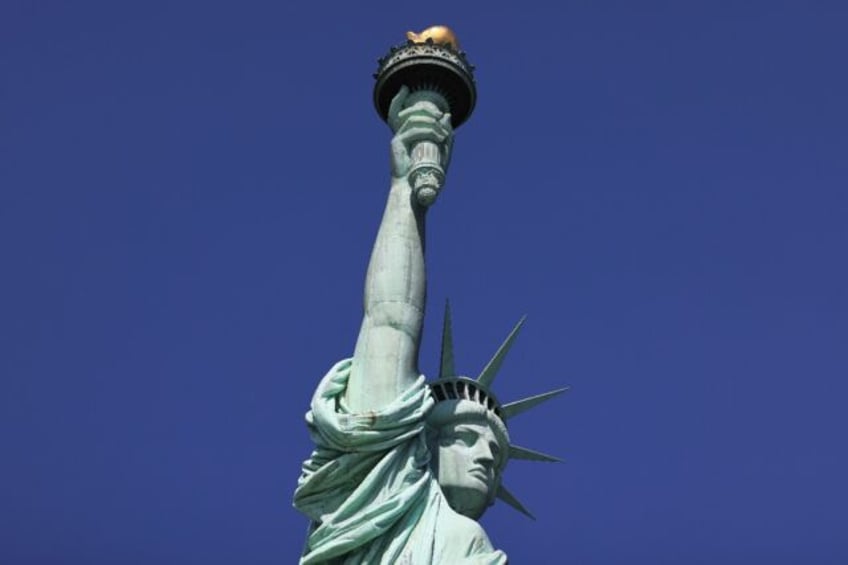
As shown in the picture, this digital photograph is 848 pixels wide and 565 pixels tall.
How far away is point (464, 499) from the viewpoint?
15.8 m

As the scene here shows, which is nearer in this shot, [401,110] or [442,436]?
[442,436]

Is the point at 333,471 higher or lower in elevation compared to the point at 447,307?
lower

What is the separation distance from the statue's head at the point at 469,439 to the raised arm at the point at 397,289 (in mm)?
759

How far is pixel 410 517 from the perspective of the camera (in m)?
14.8

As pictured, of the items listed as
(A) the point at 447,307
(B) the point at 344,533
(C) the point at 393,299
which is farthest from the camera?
(A) the point at 447,307

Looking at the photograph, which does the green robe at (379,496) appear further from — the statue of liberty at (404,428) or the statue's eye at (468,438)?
the statue's eye at (468,438)

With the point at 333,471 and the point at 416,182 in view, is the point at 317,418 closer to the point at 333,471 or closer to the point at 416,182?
the point at 333,471

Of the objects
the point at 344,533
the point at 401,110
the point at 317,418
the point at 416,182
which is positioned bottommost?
the point at 344,533

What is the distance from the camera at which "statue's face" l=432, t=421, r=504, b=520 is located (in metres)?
15.8

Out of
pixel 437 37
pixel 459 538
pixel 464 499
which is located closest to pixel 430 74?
pixel 437 37

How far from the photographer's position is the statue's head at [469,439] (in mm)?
15836

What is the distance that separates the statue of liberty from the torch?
9 centimetres

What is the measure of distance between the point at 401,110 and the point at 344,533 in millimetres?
5390

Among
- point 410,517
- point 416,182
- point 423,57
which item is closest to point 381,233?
point 416,182
